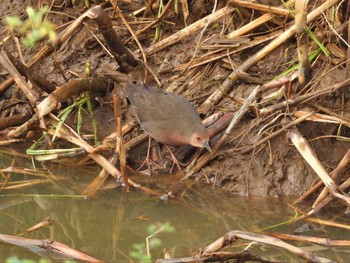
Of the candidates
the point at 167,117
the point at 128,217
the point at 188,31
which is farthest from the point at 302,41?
the point at 128,217

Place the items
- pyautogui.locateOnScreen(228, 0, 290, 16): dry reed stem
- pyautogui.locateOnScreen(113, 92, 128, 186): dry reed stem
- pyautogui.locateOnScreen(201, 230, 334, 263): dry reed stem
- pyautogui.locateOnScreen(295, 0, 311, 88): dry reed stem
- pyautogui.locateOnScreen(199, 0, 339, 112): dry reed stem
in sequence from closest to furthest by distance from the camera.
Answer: pyautogui.locateOnScreen(201, 230, 334, 263): dry reed stem → pyautogui.locateOnScreen(295, 0, 311, 88): dry reed stem → pyautogui.locateOnScreen(113, 92, 128, 186): dry reed stem → pyautogui.locateOnScreen(199, 0, 339, 112): dry reed stem → pyautogui.locateOnScreen(228, 0, 290, 16): dry reed stem

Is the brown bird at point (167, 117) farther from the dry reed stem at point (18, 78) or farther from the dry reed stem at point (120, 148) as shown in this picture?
the dry reed stem at point (18, 78)

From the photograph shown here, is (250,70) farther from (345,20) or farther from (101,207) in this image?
(101,207)

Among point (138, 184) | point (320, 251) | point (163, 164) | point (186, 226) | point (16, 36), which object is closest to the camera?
point (320, 251)

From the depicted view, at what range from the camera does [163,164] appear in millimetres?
5719

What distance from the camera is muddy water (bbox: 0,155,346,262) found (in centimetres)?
429

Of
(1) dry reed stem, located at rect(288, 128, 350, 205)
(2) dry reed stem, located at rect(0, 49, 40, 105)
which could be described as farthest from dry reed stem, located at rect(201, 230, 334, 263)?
(2) dry reed stem, located at rect(0, 49, 40, 105)

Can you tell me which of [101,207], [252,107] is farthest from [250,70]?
[101,207]

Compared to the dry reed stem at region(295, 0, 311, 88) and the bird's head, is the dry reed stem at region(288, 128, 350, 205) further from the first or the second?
the bird's head

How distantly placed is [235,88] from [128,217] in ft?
5.52

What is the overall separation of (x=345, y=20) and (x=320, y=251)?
2.25 meters

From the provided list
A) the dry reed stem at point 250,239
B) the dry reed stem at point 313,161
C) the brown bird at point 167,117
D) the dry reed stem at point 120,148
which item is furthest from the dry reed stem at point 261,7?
the dry reed stem at point 250,239

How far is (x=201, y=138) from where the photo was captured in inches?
213

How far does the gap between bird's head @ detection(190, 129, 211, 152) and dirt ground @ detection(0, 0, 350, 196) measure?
19 centimetres
